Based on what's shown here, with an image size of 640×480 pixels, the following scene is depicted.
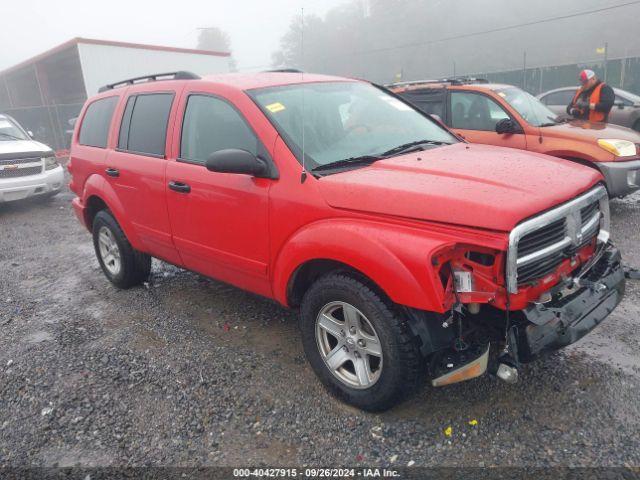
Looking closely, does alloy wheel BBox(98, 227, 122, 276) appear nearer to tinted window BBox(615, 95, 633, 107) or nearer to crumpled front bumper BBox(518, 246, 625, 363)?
crumpled front bumper BBox(518, 246, 625, 363)

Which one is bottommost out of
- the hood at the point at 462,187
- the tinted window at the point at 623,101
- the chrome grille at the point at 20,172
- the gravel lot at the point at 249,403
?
the gravel lot at the point at 249,403

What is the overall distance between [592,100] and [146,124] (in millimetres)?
7046

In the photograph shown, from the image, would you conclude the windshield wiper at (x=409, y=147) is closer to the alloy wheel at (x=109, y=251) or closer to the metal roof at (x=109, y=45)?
the alloy wheel at (x=109, y=251)

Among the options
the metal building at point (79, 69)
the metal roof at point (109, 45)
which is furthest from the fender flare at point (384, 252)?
the metal roof at point (109, 45)

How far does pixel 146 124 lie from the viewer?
4125 mm

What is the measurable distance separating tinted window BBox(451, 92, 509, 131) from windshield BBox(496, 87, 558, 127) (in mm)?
196

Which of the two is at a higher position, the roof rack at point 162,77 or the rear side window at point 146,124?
the roof rack at point 162,77

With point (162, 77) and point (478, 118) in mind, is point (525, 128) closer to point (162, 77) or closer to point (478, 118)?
point (478, 118)

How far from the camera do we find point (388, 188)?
8.60 ft

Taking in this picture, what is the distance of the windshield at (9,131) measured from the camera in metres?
9.93

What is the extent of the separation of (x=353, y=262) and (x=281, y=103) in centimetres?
134

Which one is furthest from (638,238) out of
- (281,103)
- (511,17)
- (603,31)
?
(511,17)

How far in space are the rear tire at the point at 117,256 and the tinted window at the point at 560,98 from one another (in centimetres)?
1038

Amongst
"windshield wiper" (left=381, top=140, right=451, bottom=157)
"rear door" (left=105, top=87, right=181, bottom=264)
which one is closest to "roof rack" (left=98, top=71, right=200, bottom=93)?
"rear door" (left=105, top=87, right=181, bottom=264)
